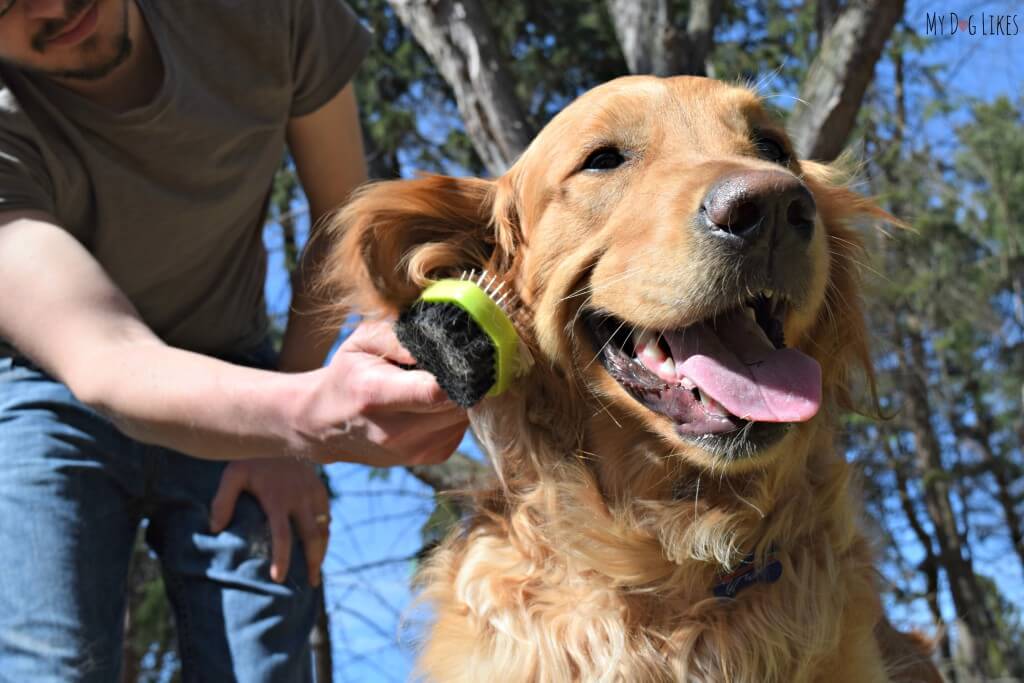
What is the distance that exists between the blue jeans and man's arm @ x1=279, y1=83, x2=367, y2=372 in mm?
463

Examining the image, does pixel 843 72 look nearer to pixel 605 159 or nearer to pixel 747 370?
pixel 605 159

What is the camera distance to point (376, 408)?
1903mm

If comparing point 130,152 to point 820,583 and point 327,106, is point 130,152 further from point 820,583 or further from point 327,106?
point 820,583

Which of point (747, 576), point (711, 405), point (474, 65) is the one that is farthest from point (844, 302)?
point (474, 65)

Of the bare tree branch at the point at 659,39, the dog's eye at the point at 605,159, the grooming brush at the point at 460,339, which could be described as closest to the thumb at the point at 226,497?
the grooming brush at the point at 460,339

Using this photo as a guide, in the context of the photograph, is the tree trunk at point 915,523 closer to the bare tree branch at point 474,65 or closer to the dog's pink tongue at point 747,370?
the bare tree branch at point 474,65

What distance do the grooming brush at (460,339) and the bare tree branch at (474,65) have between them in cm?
265

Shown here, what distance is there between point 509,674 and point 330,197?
1639 mm

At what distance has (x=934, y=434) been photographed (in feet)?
38.1

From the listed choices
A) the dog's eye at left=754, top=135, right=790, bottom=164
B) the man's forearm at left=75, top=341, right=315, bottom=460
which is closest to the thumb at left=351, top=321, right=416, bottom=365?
the man's forearm at left=75, top=341, right=315, bottom=460

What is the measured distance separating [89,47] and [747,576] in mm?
2140

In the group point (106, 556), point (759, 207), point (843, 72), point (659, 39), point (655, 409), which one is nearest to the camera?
point (759, 207)

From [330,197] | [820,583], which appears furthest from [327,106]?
[820,583]

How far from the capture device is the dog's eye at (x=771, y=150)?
2766 millimetres
